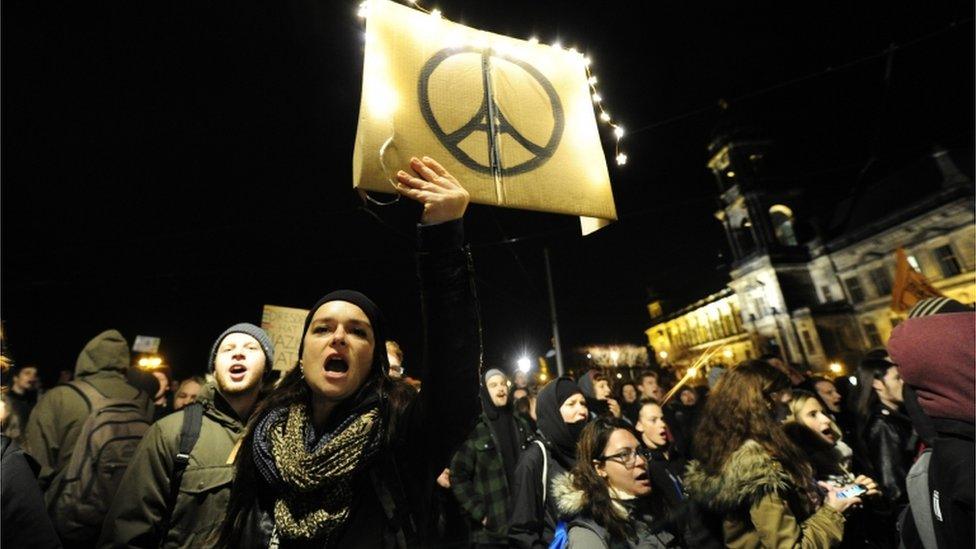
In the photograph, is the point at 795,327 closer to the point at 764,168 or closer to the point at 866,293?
the point at 866,293

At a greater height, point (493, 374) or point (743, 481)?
point (493, 374)

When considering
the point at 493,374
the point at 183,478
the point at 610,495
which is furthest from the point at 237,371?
the point at 493,374

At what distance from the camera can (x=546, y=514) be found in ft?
12.1

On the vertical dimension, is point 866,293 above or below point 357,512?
above

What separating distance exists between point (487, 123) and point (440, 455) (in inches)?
71.9

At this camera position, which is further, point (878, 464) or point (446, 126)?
point (878, 464)

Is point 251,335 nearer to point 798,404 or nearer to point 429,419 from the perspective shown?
point 429,419

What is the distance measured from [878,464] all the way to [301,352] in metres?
5.52

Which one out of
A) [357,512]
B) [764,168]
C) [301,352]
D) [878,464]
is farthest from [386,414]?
[764,168]

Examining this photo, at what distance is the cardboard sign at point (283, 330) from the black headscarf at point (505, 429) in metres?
3.48

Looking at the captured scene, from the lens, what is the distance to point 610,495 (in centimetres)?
→ 295

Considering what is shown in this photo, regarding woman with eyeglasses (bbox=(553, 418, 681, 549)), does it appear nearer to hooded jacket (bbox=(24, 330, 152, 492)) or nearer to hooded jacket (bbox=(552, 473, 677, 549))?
hooded jacket (bbox=(552, 473, 677, 549))

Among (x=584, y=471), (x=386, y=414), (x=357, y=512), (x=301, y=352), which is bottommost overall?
(x=584, y=471)

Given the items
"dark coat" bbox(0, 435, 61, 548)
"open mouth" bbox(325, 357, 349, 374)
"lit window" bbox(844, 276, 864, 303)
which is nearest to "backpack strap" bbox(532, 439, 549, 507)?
"open mouth" bbox(325, 357, 349, 374)
